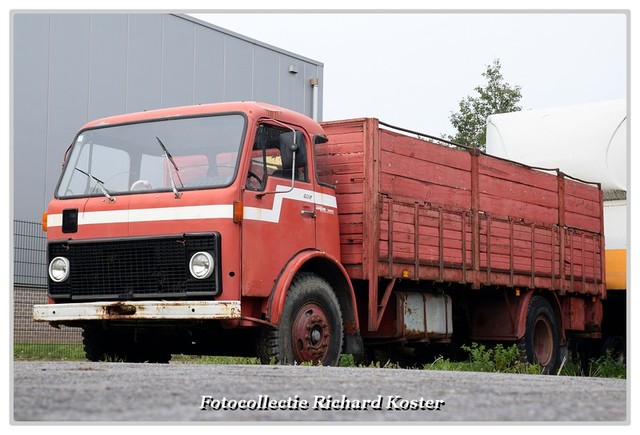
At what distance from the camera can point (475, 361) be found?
12469mm

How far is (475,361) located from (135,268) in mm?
4667

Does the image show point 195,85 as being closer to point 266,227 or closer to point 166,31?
point 166,31

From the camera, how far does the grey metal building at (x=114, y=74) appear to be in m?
18.1

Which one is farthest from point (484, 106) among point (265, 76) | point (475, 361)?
point (475, 361)

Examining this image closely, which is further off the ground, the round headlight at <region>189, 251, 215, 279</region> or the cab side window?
the cab side window

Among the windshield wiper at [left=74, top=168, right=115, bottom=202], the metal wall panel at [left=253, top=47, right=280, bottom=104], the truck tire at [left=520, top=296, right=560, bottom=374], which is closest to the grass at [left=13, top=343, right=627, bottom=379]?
the truck tire at [left=520, top=296, right=560, bottom=374]

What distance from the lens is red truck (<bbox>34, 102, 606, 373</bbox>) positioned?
9.48 metres

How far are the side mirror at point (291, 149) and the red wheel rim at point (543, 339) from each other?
5.52 metres

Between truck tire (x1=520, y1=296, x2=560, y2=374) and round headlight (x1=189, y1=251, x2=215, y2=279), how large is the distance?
5.94 metres

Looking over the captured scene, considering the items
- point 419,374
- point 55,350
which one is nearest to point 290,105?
point 55,350

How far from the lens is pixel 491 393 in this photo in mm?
6172

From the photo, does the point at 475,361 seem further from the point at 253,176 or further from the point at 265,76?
the point at 265,76

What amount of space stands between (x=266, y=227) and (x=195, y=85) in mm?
11344

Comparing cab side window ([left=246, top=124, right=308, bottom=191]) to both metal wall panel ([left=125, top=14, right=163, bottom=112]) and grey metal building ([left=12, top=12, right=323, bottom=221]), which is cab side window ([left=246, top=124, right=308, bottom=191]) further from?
metal wall panel ([left=125, top=14, right=163, bottom=112])
